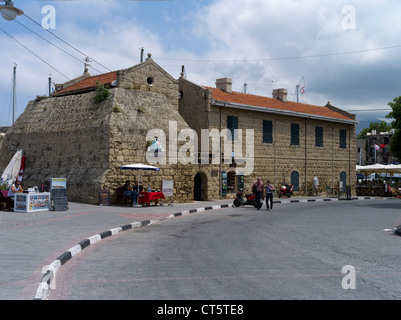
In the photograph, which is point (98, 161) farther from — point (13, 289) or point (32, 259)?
point (13, 289)

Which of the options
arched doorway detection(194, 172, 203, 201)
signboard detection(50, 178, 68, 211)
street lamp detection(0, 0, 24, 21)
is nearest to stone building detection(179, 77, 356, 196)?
arched doorway detection(194, 172, 203, 201)

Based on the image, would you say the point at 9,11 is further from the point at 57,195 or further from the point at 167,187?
the point at 167,187

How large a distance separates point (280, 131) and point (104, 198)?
15.6 m

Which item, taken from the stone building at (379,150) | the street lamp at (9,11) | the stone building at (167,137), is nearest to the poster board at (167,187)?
the stone building at (167,137)

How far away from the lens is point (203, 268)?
7.51 metres

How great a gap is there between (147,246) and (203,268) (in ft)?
9.60

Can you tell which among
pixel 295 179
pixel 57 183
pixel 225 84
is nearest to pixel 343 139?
pixel 295 179

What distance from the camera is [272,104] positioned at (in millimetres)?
32562

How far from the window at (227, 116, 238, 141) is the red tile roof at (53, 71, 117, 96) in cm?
766

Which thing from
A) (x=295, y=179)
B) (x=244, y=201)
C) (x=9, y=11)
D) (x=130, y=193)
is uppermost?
(x=9, y=11)

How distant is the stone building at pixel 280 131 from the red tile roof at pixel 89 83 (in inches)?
205

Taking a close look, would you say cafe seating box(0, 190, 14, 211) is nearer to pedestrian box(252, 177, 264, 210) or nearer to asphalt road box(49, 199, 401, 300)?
asphalt road box(49, 199, 401, 300)

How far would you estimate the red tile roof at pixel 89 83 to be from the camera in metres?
24.6
